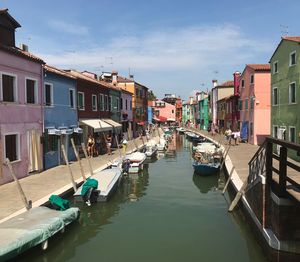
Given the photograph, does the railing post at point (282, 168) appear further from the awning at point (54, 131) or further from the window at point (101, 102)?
the window at point (101, 102)

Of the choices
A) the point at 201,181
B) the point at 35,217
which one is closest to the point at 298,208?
the point at 35,217

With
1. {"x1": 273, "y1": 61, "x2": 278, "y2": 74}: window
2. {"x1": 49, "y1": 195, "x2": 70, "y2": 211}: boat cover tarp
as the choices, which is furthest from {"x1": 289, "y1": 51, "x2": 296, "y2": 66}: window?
{"x1": 49, "y1": 195, "x2": 70, "y2": 211}: boat cover tarp

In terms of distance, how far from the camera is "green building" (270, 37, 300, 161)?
23.6m

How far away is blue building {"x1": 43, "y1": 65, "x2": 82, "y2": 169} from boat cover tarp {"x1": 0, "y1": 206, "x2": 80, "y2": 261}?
9977mm

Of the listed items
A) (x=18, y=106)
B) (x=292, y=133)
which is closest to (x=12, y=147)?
(x=18, y=106)

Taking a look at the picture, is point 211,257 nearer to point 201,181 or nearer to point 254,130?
point 201,181

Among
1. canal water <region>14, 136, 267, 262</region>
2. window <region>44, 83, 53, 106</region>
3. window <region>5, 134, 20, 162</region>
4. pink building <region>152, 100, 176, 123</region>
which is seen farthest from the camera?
pink building <region>152, 100, 176, 123</region>

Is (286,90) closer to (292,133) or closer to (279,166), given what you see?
(292,133)

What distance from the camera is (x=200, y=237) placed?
12.6 metres

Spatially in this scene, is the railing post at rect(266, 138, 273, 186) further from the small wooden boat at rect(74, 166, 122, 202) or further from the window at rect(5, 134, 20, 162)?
the window at rect(5, 134, 20, 162)

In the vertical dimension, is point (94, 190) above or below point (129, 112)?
below

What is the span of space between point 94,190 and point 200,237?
18.9ft

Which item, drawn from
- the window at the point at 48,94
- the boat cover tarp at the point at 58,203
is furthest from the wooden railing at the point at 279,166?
the window at the point at 48,94

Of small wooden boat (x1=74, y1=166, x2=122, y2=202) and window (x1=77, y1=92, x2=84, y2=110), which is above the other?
window (x1=77, y1=92, x2=84, y2=110)
